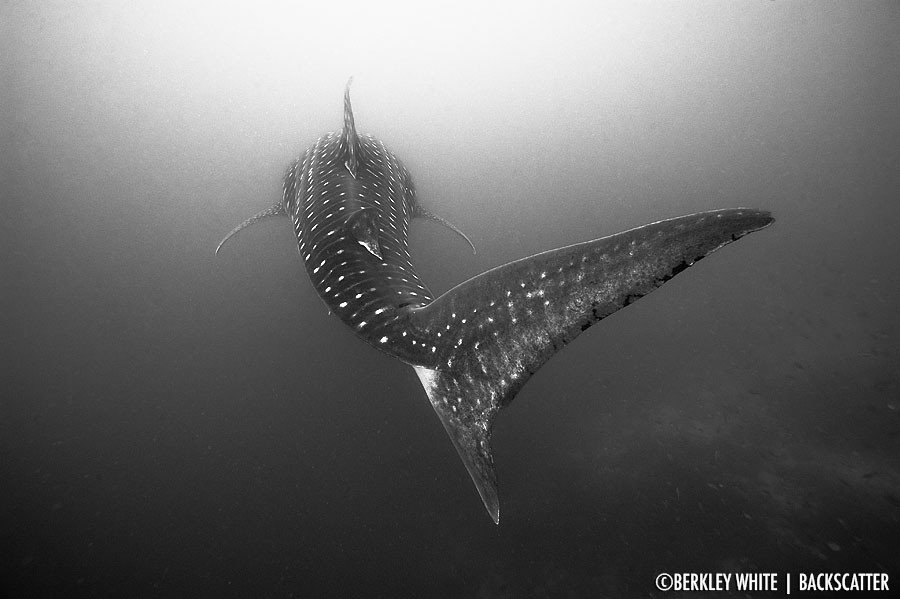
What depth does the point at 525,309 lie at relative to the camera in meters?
1.90

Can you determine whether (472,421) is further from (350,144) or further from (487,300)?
(350,144)

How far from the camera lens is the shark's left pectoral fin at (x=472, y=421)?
204cm

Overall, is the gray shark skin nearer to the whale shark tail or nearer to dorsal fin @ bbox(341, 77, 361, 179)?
the whale shark tail

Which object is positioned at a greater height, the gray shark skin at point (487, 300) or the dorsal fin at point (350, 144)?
the dorsal fin at point (350, 144)

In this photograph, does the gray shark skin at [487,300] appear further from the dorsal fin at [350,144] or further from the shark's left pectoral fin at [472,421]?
the dorsal fin at [350,144]

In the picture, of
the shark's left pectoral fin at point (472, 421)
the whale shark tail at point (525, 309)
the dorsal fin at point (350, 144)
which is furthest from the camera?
the dorsal fin at point (350, 144)

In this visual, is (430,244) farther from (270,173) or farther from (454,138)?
(454,138)

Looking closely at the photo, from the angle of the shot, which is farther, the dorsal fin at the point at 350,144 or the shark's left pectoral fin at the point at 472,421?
the dorsal fin at the point at 350,144

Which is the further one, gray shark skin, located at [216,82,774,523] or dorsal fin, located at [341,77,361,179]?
dorsal fin, located at [341,77,361,179]

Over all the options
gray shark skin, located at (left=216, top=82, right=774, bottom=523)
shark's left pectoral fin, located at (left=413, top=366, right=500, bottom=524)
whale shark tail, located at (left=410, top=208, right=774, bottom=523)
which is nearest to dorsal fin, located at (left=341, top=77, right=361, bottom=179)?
gray shark skin, located at (left=216, top=82, right=774, bottom=523)

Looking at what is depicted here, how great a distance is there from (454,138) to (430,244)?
717 centimetres

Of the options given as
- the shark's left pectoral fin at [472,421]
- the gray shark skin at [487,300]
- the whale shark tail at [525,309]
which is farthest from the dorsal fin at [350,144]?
the shark's left pectoral fin at [472,421]

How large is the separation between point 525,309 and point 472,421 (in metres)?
0.68

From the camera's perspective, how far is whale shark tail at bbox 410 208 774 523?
150 centimetres
